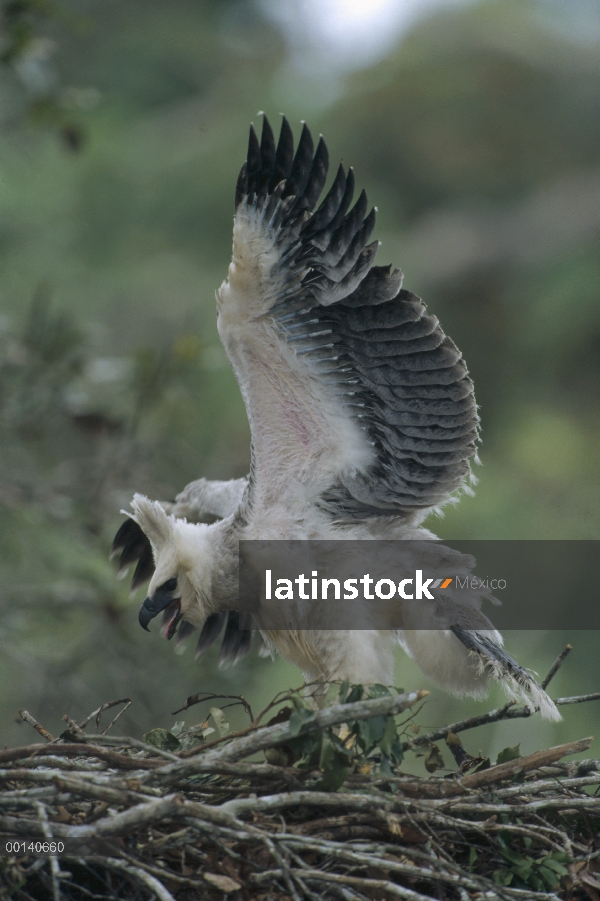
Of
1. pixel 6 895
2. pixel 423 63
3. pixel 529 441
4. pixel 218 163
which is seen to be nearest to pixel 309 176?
pixel 6 895

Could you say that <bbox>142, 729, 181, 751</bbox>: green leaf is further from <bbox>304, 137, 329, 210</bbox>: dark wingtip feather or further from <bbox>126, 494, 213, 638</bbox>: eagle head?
<bbox>304, 137, 329, 210</bbox>: dark wingtip feather

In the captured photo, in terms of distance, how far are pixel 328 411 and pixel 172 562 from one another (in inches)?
34.2

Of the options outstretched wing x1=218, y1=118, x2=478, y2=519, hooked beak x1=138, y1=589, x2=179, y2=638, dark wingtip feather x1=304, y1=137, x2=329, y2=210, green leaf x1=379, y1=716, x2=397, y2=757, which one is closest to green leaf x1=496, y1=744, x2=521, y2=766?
green leaf x1=379, y1=716, x2=397, y2=757

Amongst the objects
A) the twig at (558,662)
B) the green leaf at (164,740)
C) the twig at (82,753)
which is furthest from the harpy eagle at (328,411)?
the twig at (82,753)

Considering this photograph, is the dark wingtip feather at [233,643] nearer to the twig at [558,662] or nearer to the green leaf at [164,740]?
the green leaf at [164,740]

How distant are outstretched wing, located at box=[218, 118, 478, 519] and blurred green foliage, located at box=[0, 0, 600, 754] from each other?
1.14 m

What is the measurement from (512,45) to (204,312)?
19.8ft

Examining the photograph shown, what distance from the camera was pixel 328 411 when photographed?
3.20 metres

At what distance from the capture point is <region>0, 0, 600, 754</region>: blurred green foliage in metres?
4.32

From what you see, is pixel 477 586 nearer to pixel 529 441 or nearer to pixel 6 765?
pixel 6 765

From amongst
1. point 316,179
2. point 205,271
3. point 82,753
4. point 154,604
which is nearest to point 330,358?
point 316,179

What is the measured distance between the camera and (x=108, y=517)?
4449 millimetres

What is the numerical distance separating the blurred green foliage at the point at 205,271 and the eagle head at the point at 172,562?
2.25ft

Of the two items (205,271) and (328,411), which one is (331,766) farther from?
(205,271)
